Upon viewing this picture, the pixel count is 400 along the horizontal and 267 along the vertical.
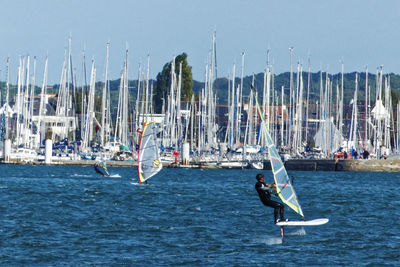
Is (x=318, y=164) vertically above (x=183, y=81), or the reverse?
(x=183, y=81)

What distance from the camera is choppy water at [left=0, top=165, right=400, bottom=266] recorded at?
854 inches

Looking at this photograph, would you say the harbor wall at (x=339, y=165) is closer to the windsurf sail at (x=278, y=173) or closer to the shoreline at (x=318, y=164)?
the shoreline at (x=318, y=164)

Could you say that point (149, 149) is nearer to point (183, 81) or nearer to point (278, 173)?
point (278, 173)

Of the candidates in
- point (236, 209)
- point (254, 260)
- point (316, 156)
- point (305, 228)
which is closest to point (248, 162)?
point (316, 156)

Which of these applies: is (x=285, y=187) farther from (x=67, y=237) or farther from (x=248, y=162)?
(x=248, y=162)

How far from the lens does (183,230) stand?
2742 cm

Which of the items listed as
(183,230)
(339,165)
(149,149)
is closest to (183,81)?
(339,165)

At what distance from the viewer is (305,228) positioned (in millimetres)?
27938

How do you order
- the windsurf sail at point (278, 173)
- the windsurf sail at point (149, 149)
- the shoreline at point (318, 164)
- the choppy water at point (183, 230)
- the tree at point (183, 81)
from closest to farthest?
1. the choppy water at point (183, 230)
2. the windsurf sail at point (278, 173)
3. the windsurf sail at point (149, 149)
4. the shoreline at point (318, 164)
5. the tree at point (183, 81)

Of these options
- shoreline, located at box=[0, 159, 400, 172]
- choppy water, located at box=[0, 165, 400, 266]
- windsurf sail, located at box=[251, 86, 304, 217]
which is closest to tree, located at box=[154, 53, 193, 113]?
shoreline, located at box=[0, 159, 400, 172]

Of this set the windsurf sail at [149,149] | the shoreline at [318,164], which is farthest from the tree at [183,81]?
the windsurf sail at [149,149]

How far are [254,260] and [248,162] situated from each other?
6394 cm

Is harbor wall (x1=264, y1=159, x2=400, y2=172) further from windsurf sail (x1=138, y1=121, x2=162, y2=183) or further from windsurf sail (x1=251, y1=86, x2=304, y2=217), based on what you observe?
windsurf sail (x1=251, y1=86, x2=304, y2=217)

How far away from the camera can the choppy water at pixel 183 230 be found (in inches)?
854
